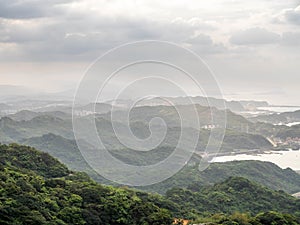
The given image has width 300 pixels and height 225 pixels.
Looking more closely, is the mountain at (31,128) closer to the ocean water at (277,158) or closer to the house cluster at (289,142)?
the ocean water at (277,158)

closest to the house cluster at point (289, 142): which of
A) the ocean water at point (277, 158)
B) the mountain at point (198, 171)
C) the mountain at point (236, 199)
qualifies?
the ocean water at point (277, 158)

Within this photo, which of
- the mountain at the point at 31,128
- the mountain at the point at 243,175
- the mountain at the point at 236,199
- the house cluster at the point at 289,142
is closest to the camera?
the mountain at the point at 236,199

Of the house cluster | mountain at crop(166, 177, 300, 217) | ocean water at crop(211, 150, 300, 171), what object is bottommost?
ocean water at crop(211, 150, 300, 171)

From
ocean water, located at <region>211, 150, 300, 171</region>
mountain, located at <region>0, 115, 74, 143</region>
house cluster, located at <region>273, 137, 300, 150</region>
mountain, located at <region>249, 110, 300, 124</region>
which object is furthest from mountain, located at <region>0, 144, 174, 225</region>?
mountain, located at <region>249, 110, 300, 124</region>

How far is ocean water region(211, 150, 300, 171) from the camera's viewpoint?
74.7m

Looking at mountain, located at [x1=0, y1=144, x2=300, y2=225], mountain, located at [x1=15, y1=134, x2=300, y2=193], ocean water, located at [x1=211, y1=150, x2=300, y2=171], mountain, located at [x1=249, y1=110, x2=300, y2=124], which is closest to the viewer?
mountain, located at [x1=0, y1=144, x2=300, y2=225]

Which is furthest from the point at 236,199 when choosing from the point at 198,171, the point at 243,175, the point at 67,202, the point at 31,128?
the point at 31,128

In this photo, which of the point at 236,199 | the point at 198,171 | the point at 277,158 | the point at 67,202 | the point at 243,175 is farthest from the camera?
the point at 277,158

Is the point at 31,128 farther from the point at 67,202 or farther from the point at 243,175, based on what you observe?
the point at 67,202

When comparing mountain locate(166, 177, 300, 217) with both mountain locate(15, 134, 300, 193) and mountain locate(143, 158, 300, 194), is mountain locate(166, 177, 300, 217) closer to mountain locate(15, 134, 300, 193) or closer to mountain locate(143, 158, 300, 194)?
mountain locate(15, 134, 300, 193)

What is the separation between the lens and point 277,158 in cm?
8125

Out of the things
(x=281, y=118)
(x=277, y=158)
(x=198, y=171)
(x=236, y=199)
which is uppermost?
(x=281, y=118)

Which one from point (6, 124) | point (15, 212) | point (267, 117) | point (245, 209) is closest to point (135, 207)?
point (15, 212)

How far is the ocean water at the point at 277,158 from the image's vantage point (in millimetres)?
74731
